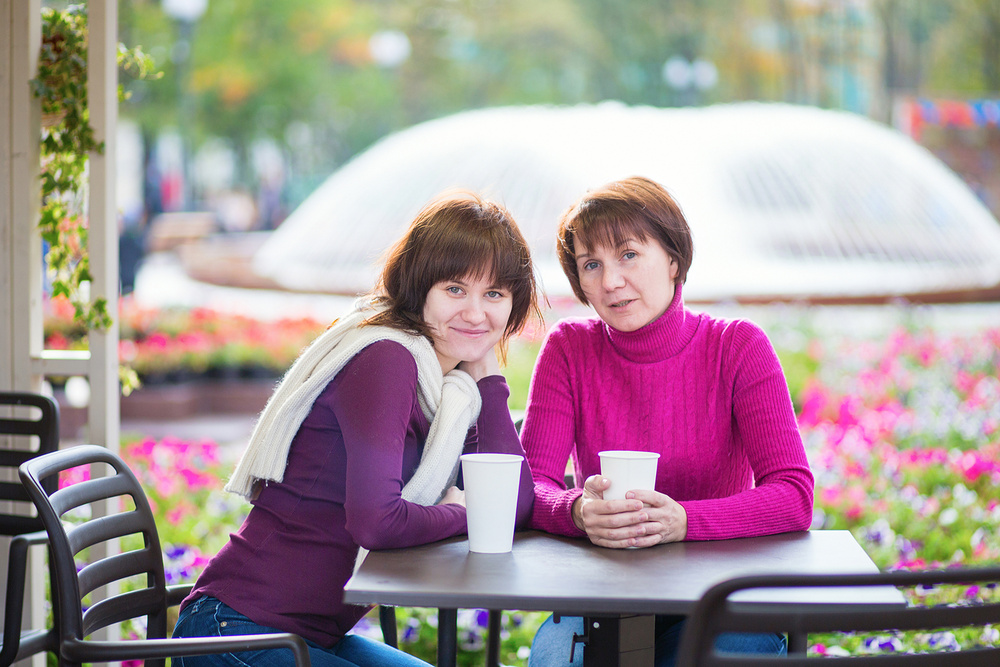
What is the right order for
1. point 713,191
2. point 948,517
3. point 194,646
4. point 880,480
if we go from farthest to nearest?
point 713,191, point 880,480, point 948,517, point 194,646

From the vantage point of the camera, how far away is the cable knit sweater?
225 cm

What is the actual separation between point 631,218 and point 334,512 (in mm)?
925

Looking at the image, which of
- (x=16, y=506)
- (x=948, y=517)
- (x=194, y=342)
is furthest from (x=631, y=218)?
(x=194, y=342)

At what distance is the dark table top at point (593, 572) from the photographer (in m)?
1.59

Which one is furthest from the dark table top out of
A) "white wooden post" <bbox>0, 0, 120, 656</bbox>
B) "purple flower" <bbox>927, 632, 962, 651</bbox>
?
"white wooden post" <bbox>0, 0, 120, 656</bbox>

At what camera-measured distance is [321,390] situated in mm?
2012

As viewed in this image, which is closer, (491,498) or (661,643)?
(491,498)

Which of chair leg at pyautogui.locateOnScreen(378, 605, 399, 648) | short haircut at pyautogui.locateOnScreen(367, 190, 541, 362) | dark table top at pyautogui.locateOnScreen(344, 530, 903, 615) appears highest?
short haircut at pyautogui.locateOnScreen(367, 190, 541, 362)

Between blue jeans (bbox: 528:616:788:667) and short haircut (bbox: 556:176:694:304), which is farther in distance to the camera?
short haircut (bbox: 556:176:694:304)

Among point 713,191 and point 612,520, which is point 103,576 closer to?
point 612,520

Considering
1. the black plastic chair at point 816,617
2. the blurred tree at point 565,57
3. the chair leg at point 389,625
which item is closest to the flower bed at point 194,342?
the chair leg at point 389,625

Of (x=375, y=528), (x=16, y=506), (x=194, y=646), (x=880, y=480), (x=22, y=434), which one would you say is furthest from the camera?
(x=880, y=480)

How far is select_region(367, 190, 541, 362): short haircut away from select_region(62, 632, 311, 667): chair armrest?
2.12 feet

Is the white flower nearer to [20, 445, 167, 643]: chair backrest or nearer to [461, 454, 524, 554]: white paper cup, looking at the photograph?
[461, 454, 524, 554]: white paper cup
